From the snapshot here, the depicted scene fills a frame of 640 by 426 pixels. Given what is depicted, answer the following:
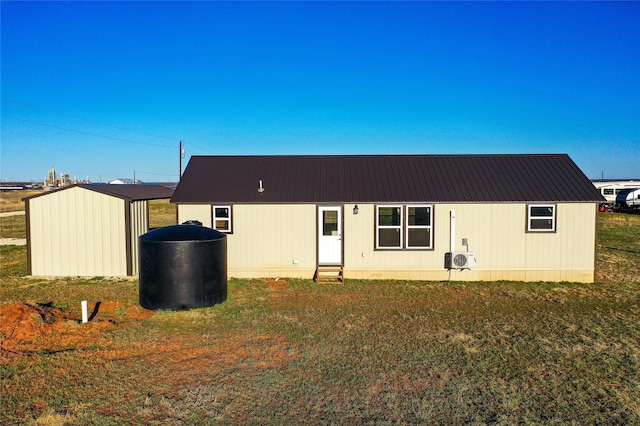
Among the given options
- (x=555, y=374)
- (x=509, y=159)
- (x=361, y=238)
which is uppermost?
(x=509, y=159)

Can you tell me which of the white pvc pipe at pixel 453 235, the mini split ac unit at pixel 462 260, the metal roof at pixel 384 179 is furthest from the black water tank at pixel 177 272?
the white pvc pipe at pixel 453 235

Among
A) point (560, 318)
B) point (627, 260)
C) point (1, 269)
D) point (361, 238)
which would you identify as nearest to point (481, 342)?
point (560, 318)

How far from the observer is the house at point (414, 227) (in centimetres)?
1362

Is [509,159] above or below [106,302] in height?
above

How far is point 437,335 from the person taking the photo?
8648 mm

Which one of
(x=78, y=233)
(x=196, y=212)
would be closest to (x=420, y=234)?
(x=196, y=212)

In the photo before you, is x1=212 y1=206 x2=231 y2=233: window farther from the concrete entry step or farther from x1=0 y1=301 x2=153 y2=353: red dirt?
x1=0 y1=301 x2=153 y2=353: red dirt

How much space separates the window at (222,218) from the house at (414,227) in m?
0.03

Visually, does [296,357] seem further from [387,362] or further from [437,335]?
[437,335]

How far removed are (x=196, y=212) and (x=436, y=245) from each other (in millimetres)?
8031

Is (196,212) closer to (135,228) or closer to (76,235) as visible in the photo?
(135,228)

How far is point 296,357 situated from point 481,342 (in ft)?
12.0

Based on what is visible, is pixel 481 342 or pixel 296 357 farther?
pixel 481 342

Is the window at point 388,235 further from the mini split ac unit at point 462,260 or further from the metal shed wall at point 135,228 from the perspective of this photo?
the metal shed wall at point 135,228
